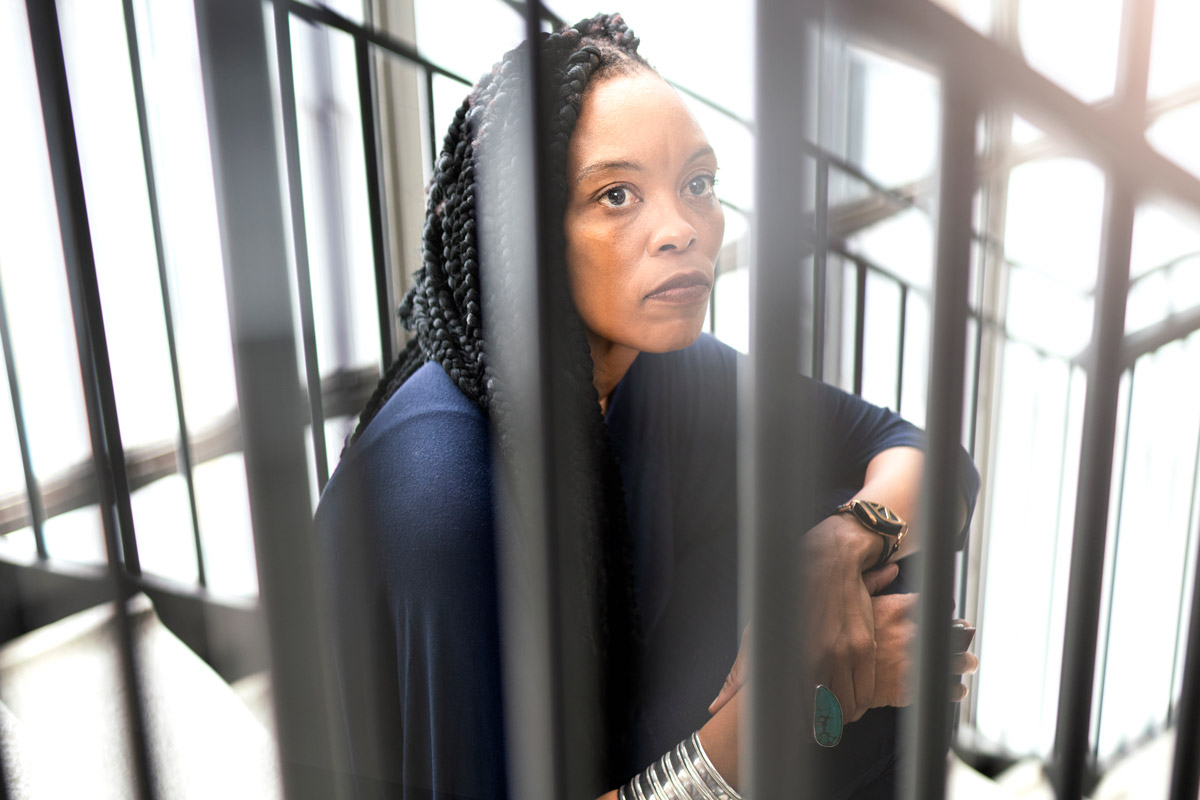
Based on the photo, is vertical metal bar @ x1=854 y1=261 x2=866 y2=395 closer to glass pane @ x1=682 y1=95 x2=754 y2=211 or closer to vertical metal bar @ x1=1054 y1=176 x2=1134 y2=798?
glass pane @ x1=682 y1=95 x2=754 y2=211

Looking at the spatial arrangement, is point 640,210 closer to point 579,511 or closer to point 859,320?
point 579,511

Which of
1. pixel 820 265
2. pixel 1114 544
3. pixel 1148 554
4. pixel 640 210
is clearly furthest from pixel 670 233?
pixel 1148 554

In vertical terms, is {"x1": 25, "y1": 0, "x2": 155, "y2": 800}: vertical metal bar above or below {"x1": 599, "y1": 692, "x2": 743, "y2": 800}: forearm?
above

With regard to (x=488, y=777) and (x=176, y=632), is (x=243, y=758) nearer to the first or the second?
(x=176, y=632)

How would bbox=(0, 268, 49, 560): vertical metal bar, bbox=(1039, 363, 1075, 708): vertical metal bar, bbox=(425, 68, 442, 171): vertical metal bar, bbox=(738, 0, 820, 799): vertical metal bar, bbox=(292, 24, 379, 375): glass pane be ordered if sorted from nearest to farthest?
bbox=(738, 0, 820, 799): vertical metal bar < bbox=(292, 24, 379, 375): glass pane < bbox=(425, 68, 442, 171): vertical metal bar < bbox=(0, 268, 49, 560): vertical metal bar < bbox=(1039, 363, 1075, 708): vertical metal bar

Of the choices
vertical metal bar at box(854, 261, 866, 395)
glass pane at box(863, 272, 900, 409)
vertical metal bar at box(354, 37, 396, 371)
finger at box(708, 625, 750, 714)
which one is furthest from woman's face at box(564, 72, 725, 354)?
glass pane at box(863, 272, 900, 409)

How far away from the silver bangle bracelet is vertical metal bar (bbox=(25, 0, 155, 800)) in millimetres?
422

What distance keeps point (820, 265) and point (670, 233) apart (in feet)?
0.55

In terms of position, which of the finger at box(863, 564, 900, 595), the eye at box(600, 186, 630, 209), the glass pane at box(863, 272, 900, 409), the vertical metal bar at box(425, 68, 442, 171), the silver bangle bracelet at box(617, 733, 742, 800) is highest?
the glass pane at box(863, 272, 900, 409)

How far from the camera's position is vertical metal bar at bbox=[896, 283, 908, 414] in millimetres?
1440

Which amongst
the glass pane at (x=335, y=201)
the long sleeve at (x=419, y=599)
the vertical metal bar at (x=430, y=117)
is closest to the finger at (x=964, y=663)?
the long sleeve at (x=419, y=599)

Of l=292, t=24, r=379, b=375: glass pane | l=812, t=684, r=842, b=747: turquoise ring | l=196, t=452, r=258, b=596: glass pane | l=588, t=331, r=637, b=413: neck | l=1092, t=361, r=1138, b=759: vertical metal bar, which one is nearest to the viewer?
l=812, t=684, r=842, b=747: turquoise ring

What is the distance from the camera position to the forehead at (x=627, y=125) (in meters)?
0.72

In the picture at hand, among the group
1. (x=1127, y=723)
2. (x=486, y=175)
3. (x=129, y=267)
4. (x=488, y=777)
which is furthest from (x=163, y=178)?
(x=1127, y=723)
